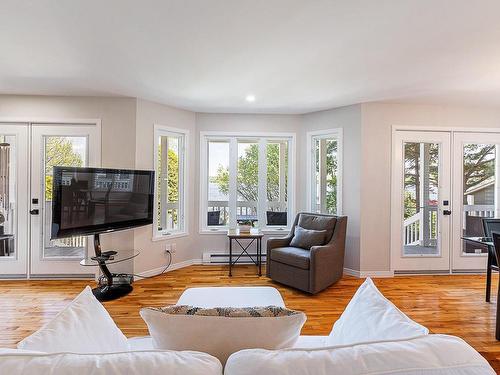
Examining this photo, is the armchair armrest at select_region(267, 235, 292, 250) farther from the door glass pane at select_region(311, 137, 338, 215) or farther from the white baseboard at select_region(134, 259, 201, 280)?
the white baseboard at select_region(134, 259, 201, 280)

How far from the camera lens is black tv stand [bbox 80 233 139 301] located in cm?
316

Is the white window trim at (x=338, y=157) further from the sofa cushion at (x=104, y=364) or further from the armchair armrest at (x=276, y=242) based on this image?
the sofa cushion at (x=104, y=364)

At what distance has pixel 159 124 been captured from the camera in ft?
13.4

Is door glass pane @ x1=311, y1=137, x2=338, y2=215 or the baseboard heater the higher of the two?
door glass pane @ x1=311, y1=137, x2=338, y2=215

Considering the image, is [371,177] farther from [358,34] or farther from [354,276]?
[358,34]

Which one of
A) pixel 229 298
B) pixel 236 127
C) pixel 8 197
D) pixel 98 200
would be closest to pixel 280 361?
pixel 229 298

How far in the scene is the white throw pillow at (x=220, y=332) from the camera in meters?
0.88

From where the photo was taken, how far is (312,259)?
3.23 metres

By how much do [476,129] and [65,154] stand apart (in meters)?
6.05

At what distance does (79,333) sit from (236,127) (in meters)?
3.96

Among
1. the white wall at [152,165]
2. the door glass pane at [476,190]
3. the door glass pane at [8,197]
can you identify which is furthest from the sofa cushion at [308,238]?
the door glass pane at [8,197]

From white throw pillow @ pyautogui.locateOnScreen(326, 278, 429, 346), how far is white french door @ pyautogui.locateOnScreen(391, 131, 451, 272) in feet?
11.1

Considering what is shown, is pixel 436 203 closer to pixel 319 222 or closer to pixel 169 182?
pixel 319 222

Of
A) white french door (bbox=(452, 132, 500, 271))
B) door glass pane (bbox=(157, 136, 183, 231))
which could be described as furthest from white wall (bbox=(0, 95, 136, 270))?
white french door (bbox=(452, 132, 500, 271))
